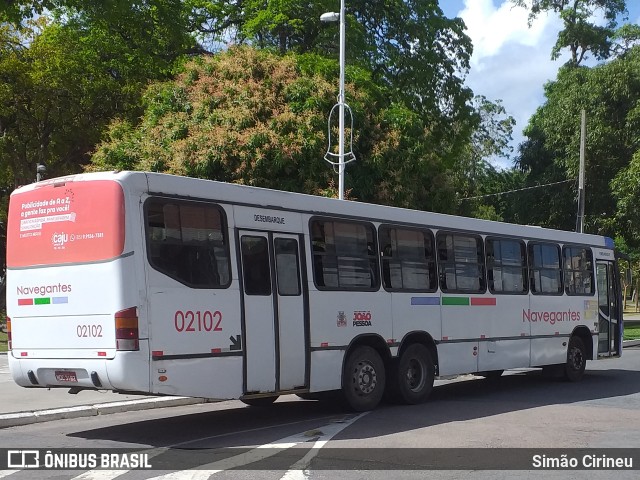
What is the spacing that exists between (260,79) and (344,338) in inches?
632

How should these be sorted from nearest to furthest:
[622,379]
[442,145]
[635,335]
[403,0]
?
[622,379] < [635,335] < [403,0] < [442,145]

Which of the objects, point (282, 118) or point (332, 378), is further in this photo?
point (282, 118)

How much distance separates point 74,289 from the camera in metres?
10.0

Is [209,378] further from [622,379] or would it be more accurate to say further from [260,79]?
[260,79]

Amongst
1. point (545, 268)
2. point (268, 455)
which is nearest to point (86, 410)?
point (268, 455)

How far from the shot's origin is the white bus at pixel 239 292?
→ 9758mm

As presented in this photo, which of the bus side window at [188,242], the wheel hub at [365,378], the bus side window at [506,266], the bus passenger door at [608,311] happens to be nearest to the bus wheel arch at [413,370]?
the wheel hub at [365,378]

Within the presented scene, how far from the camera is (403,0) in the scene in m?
37.2

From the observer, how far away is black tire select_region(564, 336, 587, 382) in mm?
17484

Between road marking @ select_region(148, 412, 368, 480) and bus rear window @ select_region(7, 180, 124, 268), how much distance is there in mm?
2616

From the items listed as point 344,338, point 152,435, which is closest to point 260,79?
point 344,338

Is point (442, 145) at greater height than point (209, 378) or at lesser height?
greater

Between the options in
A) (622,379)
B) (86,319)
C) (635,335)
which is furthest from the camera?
(635,335)

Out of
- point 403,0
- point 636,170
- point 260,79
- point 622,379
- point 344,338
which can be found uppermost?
point 403,0
